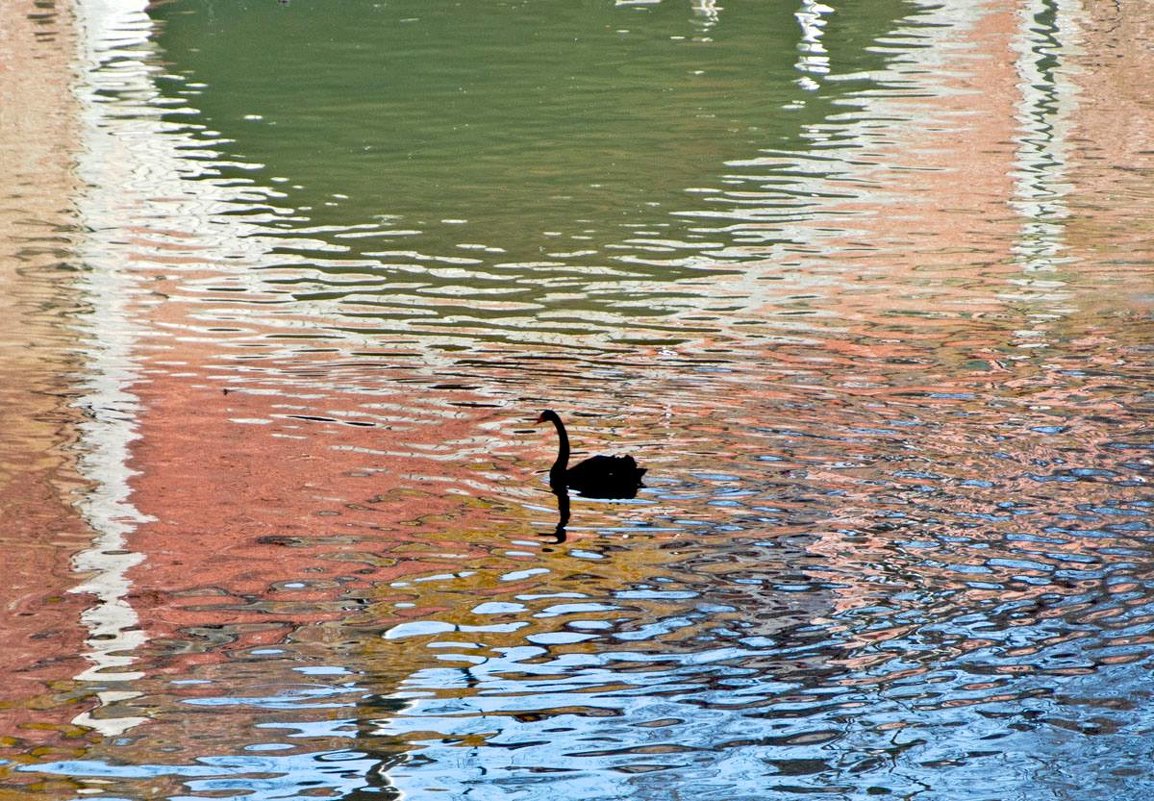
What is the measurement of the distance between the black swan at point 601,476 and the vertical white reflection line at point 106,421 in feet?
8.44

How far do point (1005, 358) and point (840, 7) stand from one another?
984 inches

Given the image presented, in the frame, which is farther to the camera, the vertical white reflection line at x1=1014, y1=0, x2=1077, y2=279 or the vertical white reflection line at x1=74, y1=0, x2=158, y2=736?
the vertical white reflection line at x1=1014, y1=0, x2=1077, y2=279

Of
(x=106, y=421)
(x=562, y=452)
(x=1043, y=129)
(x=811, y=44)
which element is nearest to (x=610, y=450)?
(x=562, y=452)

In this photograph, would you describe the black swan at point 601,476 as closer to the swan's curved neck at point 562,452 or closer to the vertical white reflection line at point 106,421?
the swan's curved neck at point 562,452

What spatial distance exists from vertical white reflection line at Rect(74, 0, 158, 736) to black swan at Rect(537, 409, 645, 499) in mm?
2573

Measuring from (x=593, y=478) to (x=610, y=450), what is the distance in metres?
0.98

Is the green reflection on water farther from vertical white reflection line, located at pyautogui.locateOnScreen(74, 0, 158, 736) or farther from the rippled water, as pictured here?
vertical white reflection line, located at pyautogui.locateOnScreen(74, 0, 158, 736)

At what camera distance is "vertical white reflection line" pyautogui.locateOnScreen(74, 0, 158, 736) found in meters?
8.25

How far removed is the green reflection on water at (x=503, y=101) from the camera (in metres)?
20.0

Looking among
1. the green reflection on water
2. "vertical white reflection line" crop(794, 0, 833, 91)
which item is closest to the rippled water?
the green reflection on water

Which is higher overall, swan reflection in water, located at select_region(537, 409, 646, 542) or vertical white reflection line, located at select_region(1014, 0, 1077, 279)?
swan reflection in water, located at select_region(537, 409, 646, 542)

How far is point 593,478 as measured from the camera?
10031mm

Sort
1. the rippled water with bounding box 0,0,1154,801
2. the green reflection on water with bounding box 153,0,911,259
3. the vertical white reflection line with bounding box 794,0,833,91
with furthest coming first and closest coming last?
1. the vertical white reflection line with bounding box 794,0,833,91
2. the green reflection on water with bounding box 153,0,911,259
3. the rippled water with bounding box 0,0,1154,801

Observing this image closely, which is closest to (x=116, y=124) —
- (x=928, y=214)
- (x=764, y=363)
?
(x=928, y=214)
